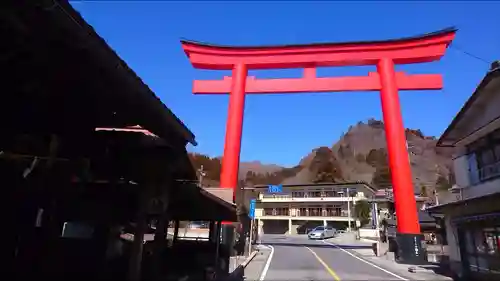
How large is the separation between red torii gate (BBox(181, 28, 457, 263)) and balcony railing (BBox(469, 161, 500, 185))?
12.1ft

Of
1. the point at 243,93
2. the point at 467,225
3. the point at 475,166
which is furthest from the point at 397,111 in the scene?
→ the point at 243,93

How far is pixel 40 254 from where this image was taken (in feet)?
17.0

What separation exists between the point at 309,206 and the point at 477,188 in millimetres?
46444

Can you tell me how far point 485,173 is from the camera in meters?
12.5

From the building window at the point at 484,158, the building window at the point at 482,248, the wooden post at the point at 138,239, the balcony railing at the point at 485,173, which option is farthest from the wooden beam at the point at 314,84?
the wooden post at the point at 138,239

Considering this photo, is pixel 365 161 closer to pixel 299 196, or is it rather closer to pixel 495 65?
pixel 299 196

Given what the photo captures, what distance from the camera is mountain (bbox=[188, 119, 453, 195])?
82312 millimetres

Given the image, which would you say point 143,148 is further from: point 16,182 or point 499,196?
point 499,196

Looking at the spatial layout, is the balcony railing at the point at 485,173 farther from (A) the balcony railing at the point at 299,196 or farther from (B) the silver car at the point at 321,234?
(A) the balcony railing at the point at 299,196

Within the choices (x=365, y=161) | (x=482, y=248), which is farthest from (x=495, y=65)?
Result: (x=365, y=161)

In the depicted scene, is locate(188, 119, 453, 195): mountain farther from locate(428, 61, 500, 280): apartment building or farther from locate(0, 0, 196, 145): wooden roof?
locate(0, 0, 196, 145): wooden roof

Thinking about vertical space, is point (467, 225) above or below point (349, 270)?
above

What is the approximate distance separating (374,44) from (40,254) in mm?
18647

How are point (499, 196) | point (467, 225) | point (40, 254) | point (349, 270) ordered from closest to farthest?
1. point (40, 254)
2. point (499, 196)
3. point (467, 225)
4. point (349, 270)
